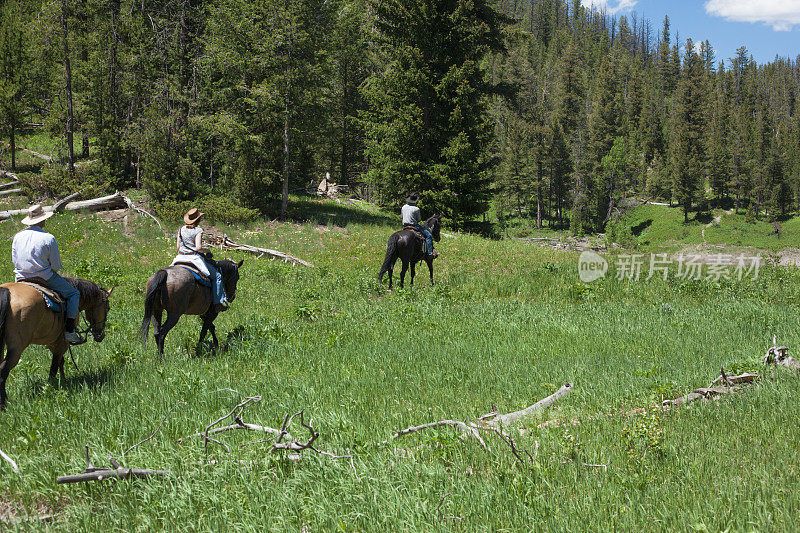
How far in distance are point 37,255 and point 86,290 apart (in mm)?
1335

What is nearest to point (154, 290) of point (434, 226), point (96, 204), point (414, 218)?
point (414, 218)

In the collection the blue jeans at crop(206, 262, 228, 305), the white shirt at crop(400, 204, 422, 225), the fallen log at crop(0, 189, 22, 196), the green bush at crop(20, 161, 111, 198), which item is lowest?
the blue jeans at crop(206, 262, 228, 305)

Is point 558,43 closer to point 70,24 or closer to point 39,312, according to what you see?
point 70,24

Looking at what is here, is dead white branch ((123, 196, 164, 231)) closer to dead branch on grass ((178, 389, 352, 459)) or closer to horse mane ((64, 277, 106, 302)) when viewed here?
horse mane ((64, 277, 106, 302))

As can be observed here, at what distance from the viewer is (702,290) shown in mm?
14703

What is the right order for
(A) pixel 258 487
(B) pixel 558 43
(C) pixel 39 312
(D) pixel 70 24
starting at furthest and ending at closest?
(B) pixel 558 43 < (D) pixel 70 24 < (C) pixel 39 312 < (A) pixel 258 487

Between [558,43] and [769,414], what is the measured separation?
14339cm

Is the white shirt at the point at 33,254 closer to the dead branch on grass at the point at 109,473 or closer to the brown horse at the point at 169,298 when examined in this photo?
the brown horse at the point at 169,298

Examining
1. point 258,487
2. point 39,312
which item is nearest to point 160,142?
point 39,312

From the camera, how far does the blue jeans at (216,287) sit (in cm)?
920

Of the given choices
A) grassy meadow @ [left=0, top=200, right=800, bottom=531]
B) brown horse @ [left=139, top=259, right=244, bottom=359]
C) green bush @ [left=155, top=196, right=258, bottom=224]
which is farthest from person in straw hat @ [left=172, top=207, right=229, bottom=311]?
green bush @ [left=155, top=196, right=258, bottom=224]

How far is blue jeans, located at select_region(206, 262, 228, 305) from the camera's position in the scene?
9195mm

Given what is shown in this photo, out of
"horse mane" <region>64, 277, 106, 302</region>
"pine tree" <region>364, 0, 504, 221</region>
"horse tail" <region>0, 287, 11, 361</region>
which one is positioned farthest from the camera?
"pine tree" <region>364, 0, 504, 221</region>

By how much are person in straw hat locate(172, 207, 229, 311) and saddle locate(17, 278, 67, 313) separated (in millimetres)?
2354
